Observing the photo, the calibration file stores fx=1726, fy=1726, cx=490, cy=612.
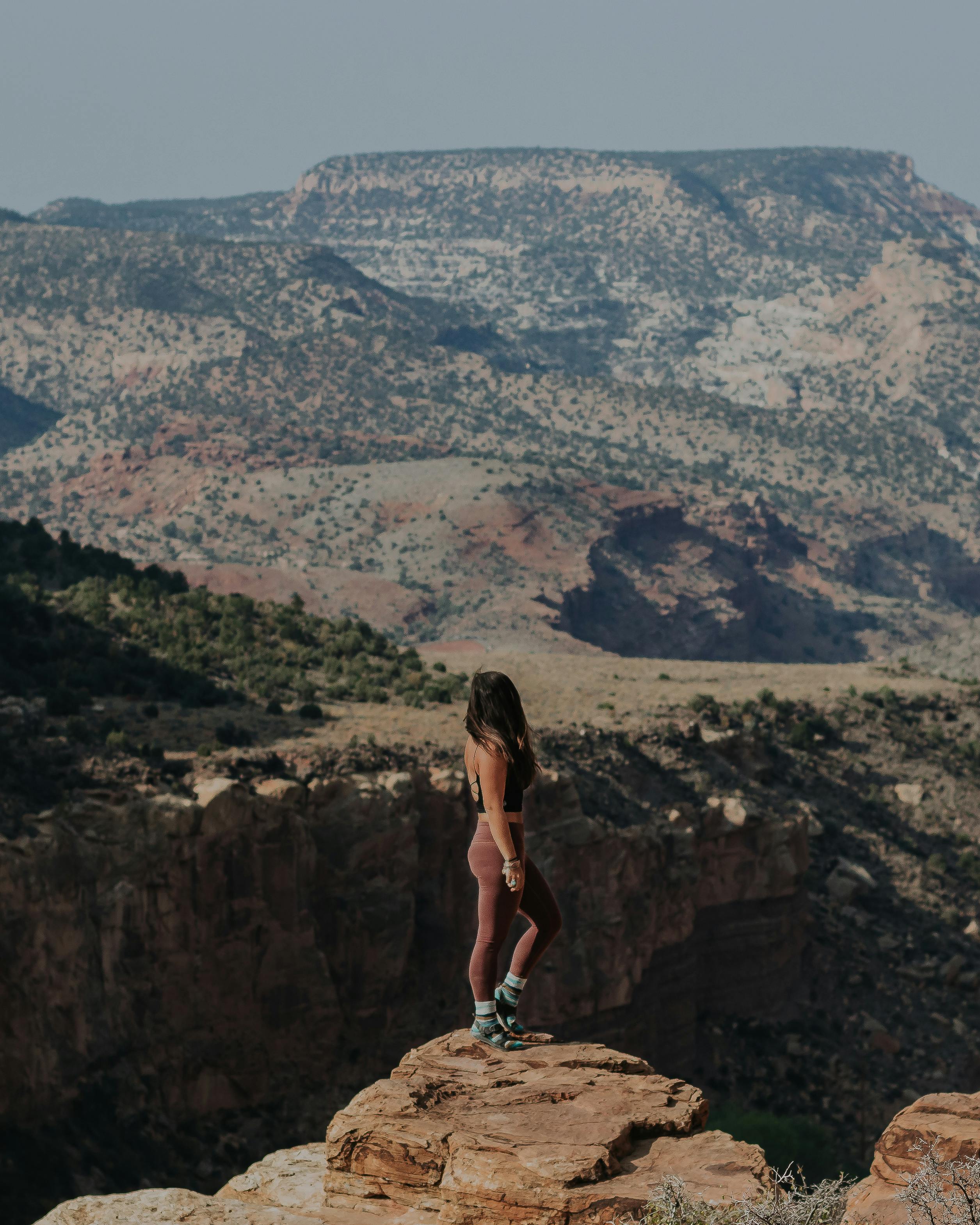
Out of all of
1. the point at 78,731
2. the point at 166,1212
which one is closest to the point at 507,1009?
the point at 166,1212

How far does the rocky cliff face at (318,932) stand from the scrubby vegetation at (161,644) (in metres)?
7.92

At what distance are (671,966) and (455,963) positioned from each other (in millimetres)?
8836

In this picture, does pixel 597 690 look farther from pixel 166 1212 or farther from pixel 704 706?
pixel 166 1212

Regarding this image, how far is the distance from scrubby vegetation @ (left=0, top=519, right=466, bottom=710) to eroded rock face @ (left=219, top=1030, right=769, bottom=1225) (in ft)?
110

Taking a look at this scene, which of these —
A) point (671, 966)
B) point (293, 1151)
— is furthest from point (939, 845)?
point (293, 1151)

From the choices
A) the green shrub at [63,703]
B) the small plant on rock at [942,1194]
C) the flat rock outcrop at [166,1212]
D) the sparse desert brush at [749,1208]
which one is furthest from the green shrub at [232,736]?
the small plant on rock at [942,1194]

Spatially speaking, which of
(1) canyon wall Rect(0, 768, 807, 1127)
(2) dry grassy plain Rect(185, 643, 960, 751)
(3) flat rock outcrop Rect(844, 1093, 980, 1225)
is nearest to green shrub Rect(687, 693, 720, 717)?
(2) dry grassy plain Rect(185, 643, 960, 751)

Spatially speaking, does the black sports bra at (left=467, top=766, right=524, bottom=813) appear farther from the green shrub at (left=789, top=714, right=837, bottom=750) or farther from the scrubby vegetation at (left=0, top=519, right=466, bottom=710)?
the green shrub at (left=789, top=714, right=837, bottom=750)

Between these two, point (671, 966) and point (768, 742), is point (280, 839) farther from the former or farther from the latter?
point (768, 742)

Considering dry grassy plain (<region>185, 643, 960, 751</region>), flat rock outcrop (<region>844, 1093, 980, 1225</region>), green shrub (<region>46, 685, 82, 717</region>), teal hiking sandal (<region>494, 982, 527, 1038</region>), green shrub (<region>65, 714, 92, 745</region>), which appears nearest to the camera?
flat rock outcrop (<region>844, 1093, 980, 1225</region>)

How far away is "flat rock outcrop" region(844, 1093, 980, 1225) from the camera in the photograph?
43.9ft

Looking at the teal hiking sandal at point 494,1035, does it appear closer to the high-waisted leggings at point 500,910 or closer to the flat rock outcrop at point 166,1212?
the high-waisted leggings at point 500,910

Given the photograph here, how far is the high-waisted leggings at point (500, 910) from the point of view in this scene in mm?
16031

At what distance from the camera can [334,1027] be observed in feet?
150
